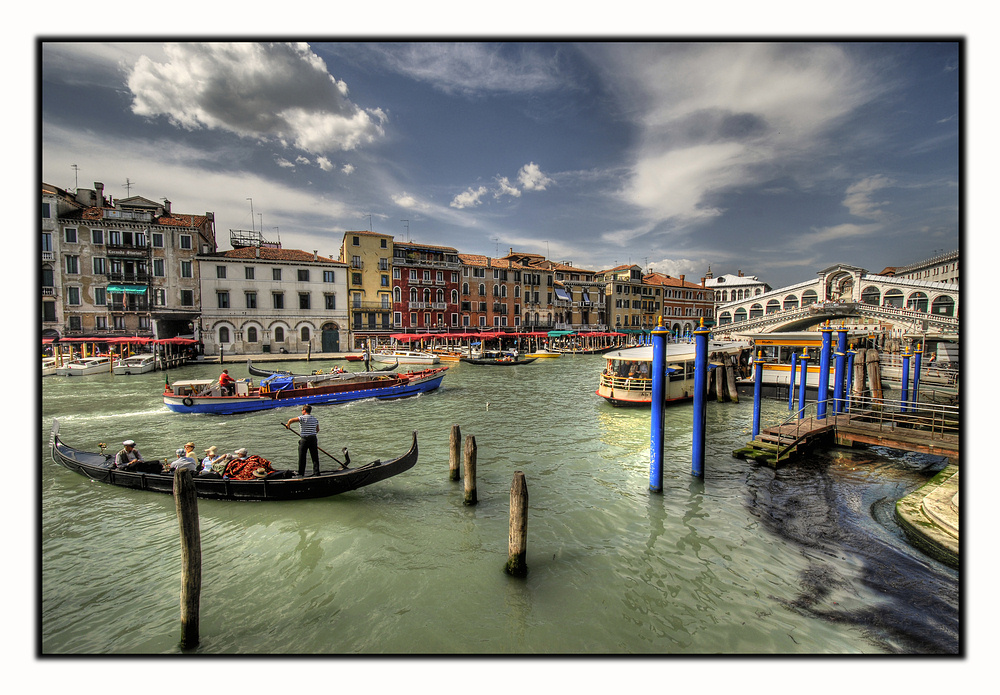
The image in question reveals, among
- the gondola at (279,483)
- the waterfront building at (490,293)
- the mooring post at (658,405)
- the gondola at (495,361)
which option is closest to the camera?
the gondola at (279,483)

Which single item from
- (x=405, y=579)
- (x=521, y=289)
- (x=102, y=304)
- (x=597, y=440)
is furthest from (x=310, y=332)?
(x=405, y=579)

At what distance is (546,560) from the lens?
556 centimetres

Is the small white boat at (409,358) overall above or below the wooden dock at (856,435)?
above

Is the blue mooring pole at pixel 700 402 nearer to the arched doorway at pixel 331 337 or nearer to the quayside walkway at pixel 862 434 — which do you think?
the quayside walkway at pixel 862 434

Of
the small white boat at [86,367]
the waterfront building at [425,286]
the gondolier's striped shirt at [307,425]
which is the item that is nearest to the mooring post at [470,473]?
the gondolier's striped shirt at [307,425]

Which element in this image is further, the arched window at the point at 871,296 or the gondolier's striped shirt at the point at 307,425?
the arched window at the point at 871,296

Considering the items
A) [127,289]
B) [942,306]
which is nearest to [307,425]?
[127,289]

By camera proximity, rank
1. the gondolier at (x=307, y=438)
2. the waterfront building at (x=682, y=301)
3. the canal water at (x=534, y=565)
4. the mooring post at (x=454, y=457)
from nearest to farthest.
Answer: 1. the canal water at (x=534, y=565)
2. the gondolier at (x=307, y=438)
3. the mooring post at (x=454, y=457)
4. the waterfront building at (x=682, y=301)

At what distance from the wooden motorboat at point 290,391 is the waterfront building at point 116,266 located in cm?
1949

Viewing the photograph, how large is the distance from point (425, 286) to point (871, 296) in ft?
122

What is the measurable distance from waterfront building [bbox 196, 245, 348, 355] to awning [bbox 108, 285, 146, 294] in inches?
147

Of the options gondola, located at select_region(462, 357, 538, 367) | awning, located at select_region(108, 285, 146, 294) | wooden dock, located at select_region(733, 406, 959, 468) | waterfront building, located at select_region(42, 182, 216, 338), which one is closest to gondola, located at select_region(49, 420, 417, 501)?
wooden dock, located at select_region(733, 406, 959, 468)

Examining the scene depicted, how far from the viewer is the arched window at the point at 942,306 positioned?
78.6ft

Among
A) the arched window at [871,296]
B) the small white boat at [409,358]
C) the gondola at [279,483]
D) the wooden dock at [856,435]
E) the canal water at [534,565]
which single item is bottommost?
the canal water at [534,565]
